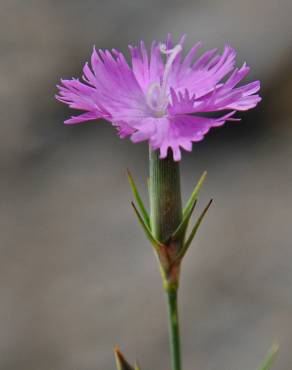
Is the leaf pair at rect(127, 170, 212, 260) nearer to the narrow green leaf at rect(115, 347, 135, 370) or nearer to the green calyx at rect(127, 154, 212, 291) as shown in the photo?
the green calyx at rect(127, 154, 212, 291)

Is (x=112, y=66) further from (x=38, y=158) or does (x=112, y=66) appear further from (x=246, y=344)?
(x=38, y=158)

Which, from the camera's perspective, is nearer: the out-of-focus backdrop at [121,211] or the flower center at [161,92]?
the flower center at [161,92]

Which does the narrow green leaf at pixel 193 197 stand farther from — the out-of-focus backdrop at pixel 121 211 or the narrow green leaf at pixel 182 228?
the out-of-focus backdrop at pixel 121 211

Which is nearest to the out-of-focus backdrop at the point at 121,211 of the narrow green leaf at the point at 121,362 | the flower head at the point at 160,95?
the narrow green leaf at the point at 121,362

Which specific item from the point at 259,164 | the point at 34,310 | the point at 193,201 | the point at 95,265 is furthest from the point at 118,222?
the point at 193,201

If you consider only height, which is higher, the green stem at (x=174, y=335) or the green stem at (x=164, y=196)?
the green stem at (x=164, y=196)

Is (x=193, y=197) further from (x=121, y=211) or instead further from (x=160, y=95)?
(x=121, y=211)
